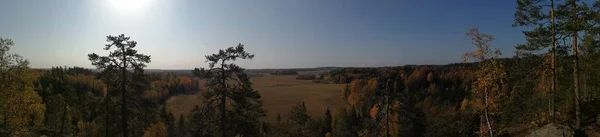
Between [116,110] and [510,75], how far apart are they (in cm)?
2260

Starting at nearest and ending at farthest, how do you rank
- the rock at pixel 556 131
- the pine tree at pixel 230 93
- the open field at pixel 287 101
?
the rock at pixel 556 131
the pine tree at pixel 230 93
the open field at pixel 287 101

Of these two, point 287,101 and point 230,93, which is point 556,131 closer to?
point 230,93

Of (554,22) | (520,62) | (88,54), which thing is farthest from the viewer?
(88,54)

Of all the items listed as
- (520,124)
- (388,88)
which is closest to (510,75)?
(388,88)

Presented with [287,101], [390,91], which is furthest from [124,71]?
[287,101]

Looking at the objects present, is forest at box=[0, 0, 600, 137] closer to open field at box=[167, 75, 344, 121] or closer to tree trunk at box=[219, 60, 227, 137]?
tree trunk at box=[219, 60, 227, 137]

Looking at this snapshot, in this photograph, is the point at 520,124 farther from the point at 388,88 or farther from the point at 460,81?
the point at 460,81

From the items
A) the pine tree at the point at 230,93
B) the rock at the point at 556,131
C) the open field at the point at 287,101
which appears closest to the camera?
the rock at the point at 556,131

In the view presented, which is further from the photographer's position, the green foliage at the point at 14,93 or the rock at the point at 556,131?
the green foliage at the point at 14,93

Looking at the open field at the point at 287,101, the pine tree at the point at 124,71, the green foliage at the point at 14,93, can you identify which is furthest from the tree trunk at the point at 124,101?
the open field at the point at 287,101

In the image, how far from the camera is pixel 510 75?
60.0ft

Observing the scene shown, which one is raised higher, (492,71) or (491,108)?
(492,71)

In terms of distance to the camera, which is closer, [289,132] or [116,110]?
[116,110]

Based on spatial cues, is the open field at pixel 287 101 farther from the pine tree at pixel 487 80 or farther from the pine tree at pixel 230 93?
the pine tree at pixel 487 80
